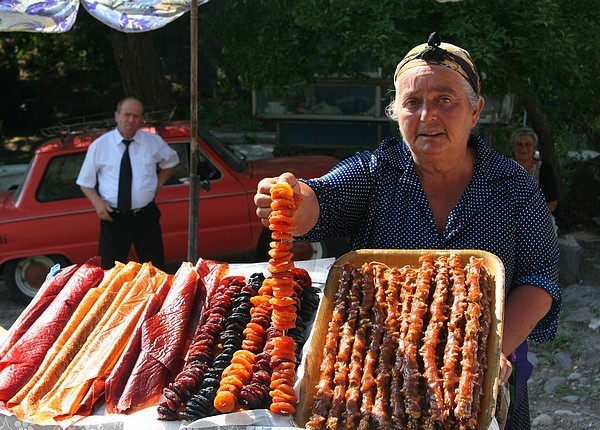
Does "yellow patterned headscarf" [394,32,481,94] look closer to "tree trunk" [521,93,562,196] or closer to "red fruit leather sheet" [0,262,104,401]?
"red fruit leather sheet" [0,262,104,401]

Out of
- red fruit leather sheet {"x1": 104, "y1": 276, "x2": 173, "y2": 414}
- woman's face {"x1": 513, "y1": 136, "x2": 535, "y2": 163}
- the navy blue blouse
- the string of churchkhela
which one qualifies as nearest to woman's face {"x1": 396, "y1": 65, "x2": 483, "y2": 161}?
the navy blue blouse

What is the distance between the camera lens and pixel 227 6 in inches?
298

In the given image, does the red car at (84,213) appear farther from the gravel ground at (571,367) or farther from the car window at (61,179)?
the gravel ground at (571,367)

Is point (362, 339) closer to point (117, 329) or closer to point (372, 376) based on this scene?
point (372, 376)

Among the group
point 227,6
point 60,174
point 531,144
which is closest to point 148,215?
point 60,174

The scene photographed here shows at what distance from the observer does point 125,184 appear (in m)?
6.19

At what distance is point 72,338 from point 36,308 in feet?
1.04

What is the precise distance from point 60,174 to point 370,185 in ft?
18.1

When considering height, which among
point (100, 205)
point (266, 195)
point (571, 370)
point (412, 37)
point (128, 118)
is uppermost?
point (412, 37)

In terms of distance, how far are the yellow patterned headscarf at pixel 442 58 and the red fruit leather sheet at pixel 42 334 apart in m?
1.50

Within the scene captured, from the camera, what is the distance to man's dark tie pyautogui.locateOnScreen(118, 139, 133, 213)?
6.15 m

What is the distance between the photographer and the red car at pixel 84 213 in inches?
281

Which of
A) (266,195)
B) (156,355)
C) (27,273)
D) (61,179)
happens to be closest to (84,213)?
(61,179)

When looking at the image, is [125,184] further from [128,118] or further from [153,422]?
[153,422]
